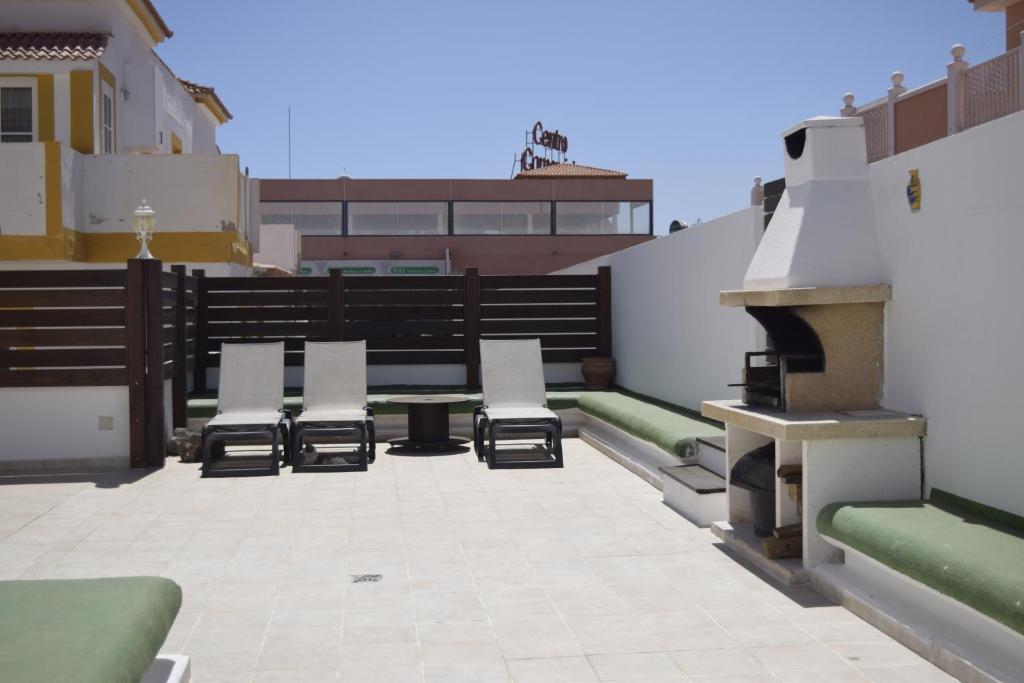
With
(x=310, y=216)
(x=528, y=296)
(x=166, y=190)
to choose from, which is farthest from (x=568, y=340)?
(x=310, y=216)

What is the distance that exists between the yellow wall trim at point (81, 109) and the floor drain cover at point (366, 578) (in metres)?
12.0

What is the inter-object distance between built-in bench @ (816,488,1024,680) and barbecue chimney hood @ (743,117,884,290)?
149 centimetres

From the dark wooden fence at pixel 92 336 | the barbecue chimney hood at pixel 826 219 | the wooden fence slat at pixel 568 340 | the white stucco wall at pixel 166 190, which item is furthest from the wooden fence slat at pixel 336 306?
the barbecue chimney hood at pixel 826 219

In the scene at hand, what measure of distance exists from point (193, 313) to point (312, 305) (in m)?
1.66

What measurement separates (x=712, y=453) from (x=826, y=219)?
2.46 meters

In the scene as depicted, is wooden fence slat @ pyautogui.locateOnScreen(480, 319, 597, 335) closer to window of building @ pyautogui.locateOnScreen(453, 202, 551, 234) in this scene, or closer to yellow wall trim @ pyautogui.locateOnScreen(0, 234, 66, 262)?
yellow wall trim @ pyautogui.locateOnScreen(0, 234, 66, 262)

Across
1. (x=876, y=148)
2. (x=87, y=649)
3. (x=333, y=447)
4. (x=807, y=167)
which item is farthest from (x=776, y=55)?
(x=87, y=649)

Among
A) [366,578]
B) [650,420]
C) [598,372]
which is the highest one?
[598,372]

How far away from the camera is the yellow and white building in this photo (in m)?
14.9

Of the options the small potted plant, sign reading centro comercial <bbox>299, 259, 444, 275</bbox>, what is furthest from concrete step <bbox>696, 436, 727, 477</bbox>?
sign reading centro comercial <bbox>299, 259, 444, 275</bbox>

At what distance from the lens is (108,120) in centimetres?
1694

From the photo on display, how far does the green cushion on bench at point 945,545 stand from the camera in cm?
415

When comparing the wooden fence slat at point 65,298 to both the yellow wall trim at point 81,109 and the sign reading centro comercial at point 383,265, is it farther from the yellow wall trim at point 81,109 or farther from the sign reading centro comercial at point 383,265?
the sign reading centro comercial at point 383,265

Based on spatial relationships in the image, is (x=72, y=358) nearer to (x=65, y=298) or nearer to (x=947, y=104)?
(x=65, y=298)
